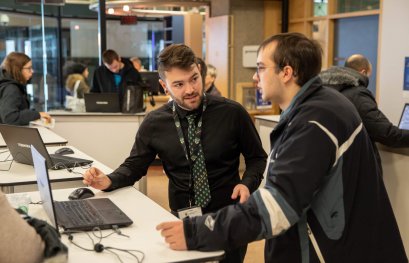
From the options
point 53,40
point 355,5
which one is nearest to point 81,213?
point 355,5

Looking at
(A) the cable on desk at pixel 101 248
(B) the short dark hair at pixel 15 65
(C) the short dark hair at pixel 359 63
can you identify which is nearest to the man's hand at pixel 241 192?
(A) the cable on desk at pixel 101 248

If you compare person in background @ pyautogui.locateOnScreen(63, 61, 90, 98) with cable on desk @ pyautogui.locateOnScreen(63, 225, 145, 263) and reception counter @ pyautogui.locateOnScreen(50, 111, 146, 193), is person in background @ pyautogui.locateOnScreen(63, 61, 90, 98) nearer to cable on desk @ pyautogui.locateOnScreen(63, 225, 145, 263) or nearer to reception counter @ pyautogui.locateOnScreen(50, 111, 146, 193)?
reception counter @ pyautogui.locateOnScreen(50, 111, 146, 193)

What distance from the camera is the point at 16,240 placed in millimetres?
1488

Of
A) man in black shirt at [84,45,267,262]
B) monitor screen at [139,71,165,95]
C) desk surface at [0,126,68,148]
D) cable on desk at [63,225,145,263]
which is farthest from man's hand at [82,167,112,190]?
monitor screen at [139,71,165,95]

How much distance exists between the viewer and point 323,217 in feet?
5.59

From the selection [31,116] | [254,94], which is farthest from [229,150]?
[254,94]

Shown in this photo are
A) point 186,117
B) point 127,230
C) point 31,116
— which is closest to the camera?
point 127,230

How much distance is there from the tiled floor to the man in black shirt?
5.43 ft

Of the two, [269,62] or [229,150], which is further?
[229,150]

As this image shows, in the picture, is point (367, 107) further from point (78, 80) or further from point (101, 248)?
point (78, 80)

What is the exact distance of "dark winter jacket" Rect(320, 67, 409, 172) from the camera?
3.73m

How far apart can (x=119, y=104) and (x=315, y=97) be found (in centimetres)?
486

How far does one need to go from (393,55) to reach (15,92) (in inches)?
161

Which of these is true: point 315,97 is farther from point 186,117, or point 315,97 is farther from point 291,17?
point 291,17
